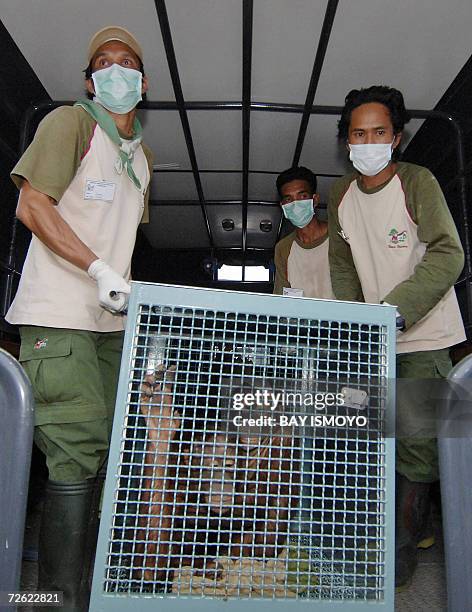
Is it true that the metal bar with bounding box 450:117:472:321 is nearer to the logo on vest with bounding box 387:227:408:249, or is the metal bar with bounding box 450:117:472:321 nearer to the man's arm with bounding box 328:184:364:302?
the man's arm with bounding box 328:184:364:302

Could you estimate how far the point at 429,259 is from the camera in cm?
149

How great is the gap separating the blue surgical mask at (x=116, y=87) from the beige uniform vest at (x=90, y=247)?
0.21 m

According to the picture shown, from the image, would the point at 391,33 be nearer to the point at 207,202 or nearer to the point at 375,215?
the point at 375,215

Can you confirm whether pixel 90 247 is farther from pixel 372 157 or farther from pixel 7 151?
pixel 7 151

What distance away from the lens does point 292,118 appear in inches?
Answer: 127

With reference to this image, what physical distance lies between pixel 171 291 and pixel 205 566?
44cm

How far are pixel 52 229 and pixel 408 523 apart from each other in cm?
126

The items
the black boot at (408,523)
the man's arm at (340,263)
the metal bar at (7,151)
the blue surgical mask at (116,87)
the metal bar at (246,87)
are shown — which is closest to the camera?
the black boot at (408,523)

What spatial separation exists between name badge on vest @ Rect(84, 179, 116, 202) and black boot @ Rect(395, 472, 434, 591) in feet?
3.78

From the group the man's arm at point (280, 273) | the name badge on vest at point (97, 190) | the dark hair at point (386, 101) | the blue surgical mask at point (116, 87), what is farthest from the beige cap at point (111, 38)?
the man's arm at point (280, 273)

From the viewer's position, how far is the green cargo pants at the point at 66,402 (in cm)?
117

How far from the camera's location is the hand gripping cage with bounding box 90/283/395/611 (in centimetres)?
82

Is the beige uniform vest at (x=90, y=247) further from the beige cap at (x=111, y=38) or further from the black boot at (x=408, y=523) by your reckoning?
the black boot at (x=408, y=523)

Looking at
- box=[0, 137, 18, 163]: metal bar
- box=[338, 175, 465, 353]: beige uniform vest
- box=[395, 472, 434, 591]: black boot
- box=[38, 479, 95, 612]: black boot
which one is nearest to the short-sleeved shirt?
box=[338, 175, 465, 353]: beige uniform vest
